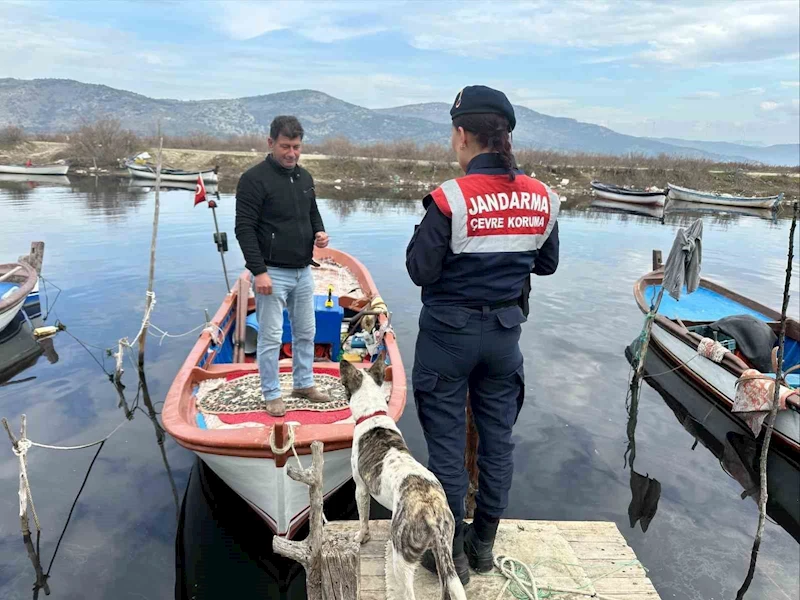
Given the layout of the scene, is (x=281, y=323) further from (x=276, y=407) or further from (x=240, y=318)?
(x=240, y=318)

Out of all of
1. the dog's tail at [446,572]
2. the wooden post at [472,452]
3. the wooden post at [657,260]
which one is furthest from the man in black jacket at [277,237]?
the wooden post at [657,260]

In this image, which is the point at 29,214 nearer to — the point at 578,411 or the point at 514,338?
the point at 578,411

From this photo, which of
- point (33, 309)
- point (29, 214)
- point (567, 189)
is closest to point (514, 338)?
point (33, 309)

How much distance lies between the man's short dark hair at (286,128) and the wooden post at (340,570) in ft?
9.75

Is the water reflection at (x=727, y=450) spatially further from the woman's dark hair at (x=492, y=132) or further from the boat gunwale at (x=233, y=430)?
the woman's dark hair at (x=492, y=132)

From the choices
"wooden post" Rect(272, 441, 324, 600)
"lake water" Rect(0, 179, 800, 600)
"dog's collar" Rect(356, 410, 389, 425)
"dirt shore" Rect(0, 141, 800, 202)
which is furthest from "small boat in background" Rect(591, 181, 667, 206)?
"wooden post" Rect(272, 441, 324, 600)

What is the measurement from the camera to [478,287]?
7.99 ft

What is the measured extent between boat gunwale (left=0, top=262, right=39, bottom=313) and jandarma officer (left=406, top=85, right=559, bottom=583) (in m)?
9.15

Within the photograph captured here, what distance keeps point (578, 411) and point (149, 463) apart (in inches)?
242

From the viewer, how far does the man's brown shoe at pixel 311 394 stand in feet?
15.6

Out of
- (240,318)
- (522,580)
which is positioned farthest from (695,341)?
(240,318)

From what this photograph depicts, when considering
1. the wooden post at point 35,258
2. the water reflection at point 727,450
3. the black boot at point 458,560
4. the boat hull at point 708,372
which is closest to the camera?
the black boot at point 458,560

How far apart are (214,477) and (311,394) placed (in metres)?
1.86

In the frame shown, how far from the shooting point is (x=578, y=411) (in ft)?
25.0
